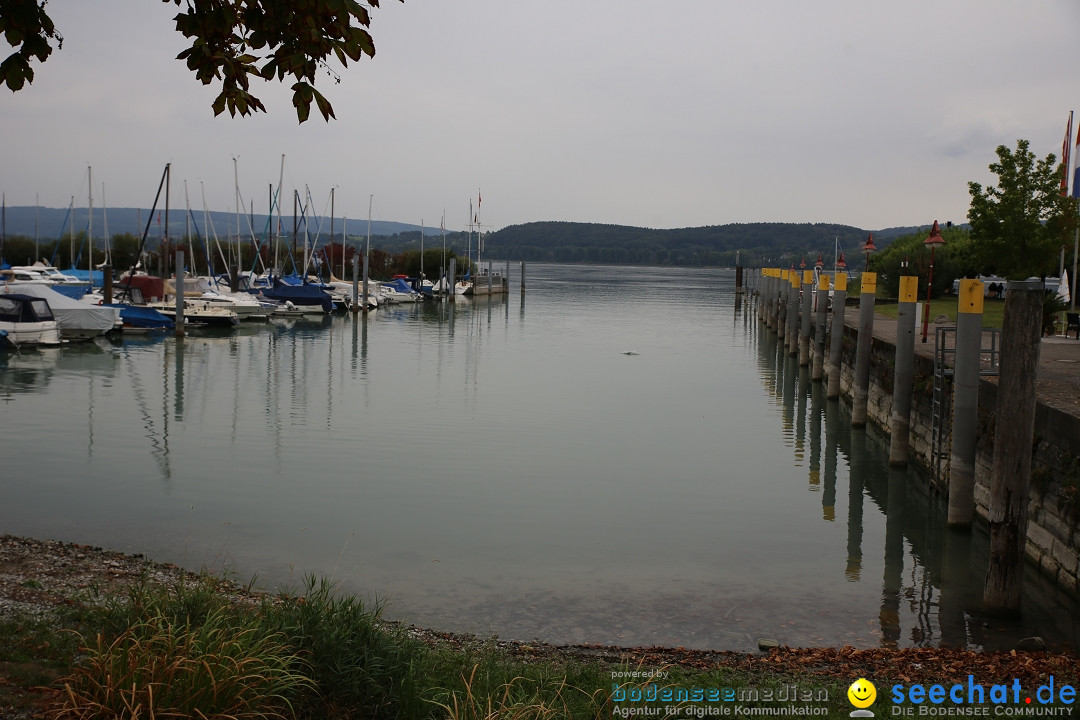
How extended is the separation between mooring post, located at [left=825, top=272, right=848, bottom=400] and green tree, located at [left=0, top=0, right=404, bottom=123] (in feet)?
65.7

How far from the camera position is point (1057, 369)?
15797 mm

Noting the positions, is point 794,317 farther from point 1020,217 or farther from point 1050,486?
point 1050,486

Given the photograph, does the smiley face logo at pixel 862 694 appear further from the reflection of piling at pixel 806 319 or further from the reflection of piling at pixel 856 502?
the reflection of piling at pixel 806 319

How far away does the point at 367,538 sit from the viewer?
1255cm

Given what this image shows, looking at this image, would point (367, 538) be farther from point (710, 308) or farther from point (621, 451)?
point (710, 308)

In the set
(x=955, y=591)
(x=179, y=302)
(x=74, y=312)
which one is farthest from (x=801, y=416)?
(x=74, y=312)

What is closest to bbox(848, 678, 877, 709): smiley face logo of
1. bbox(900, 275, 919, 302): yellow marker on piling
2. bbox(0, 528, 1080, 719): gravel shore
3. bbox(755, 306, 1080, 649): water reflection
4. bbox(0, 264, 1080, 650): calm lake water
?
bbox(0, 528, 1080, 719): gravel shore

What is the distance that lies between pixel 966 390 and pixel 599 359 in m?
24.6

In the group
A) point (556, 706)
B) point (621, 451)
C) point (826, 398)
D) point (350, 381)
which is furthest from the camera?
point (350, 381)

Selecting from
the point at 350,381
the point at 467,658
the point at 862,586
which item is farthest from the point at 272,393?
the point at 467,658

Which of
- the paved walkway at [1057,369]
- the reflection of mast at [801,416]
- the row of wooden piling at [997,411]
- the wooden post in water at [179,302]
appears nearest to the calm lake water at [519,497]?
A: the reflection of mast at [801,416]

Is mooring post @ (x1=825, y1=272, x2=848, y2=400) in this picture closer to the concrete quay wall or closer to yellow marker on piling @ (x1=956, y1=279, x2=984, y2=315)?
the concrete quay wall

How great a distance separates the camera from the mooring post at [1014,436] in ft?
29.2

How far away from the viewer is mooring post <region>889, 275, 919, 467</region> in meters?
16.1
